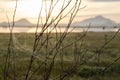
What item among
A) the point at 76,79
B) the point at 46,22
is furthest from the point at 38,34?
the point at 76,79

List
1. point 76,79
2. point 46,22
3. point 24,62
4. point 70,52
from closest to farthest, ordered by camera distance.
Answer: point 46,22 < point 76,79 < point 24,62 < point 70,52

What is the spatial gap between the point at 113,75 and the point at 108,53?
10924 millimetres

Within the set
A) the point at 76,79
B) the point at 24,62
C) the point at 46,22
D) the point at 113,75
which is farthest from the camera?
the point at 24,62

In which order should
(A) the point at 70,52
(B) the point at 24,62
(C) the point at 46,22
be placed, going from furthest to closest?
(A) the point at 70,52 < (B) the point at 24,62 < (C) the point at 46,22

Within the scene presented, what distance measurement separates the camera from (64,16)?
330 centimetres

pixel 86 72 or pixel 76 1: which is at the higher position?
pixel 76 1

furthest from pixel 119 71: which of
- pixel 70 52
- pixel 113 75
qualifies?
pixel 70 52

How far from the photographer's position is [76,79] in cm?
1725

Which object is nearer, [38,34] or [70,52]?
[38,34]

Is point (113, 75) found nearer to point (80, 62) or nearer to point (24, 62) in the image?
point (24, 62)

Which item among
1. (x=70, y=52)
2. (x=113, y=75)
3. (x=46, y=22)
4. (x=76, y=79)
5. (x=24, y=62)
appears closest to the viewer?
(x=46, y=22)

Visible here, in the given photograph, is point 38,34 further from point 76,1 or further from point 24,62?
point 24,62

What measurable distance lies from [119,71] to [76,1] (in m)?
17.3

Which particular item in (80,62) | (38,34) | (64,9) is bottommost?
(80,62)
